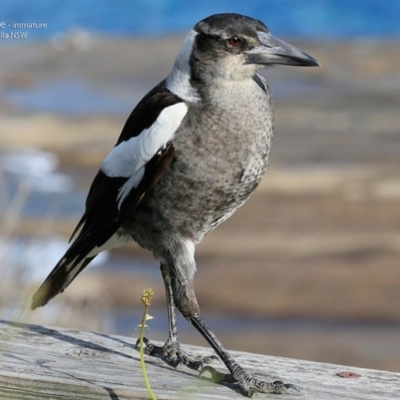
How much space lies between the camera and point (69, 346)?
8.82ft

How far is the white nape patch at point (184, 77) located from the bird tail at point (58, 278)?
0.62 m

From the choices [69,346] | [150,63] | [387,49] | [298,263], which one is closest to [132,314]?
[298,263]

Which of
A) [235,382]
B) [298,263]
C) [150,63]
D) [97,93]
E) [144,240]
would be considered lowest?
[235,382]

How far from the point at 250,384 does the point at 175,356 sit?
0.38 meters

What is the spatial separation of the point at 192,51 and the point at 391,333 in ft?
14.1

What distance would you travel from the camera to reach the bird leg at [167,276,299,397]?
2.48 m

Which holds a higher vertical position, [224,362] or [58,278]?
[58,278]

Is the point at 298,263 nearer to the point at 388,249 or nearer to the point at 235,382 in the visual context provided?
the point at 388,249

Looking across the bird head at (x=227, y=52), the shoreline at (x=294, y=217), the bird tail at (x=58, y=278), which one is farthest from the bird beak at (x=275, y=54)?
the shoreline at (x=294, y=217)

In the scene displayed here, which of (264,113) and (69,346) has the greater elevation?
(264,113)

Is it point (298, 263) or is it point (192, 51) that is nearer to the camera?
point (192, 51)

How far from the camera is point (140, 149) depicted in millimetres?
3146

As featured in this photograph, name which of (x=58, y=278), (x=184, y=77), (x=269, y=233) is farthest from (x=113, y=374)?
(x=269, y=233)

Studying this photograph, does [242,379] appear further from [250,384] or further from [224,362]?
[224,362]
